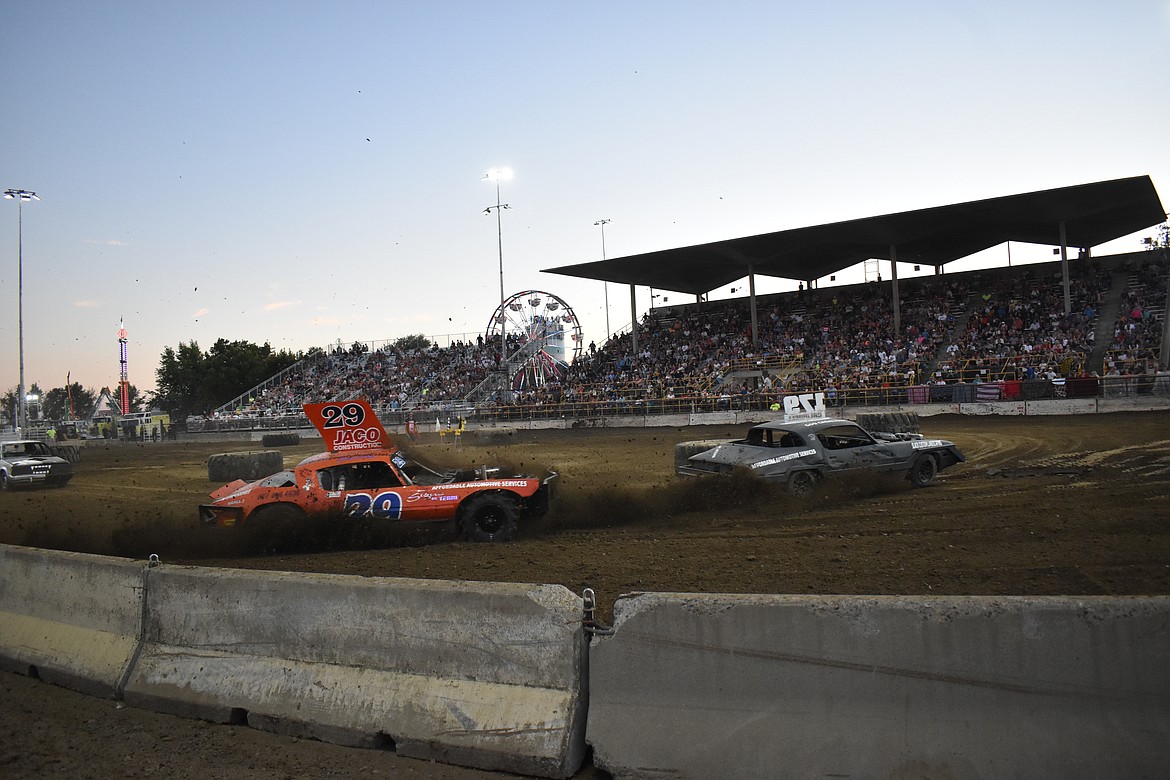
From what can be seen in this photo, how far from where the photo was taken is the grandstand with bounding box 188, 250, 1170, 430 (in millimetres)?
28188

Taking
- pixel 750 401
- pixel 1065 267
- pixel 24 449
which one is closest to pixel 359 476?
pixel 24 449

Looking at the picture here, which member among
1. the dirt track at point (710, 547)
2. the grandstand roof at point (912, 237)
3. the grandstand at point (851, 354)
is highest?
the grandstand roof at point (912, 237)

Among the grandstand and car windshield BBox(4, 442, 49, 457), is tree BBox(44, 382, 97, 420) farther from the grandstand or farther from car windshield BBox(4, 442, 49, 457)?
car windshield BBox(4, 442, 49, 457)

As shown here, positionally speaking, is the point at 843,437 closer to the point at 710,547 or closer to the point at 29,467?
the point at 710,547

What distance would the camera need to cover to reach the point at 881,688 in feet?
10.7

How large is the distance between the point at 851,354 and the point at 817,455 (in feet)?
79.0

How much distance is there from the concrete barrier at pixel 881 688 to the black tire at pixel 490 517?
5548mm

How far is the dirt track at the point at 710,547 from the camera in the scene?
4.31 meters

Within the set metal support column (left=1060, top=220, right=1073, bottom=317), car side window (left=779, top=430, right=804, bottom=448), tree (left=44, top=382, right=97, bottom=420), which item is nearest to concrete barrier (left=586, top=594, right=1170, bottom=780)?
car side window (left=779, top=430, right=804, bottom=448)

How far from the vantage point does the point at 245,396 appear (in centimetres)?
5634

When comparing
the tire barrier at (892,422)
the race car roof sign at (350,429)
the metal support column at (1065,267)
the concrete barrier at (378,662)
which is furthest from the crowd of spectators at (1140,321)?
the concrete barrier at (378,662)

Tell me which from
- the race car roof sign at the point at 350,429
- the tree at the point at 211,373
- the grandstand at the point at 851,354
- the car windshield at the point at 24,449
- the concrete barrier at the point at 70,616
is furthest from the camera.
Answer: the tree at the point at 211,373

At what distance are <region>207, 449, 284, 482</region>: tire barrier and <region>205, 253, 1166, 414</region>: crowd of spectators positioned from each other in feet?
53.5

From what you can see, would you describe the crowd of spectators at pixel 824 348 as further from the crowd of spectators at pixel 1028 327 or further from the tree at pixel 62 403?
the tree at pixel 62 403
